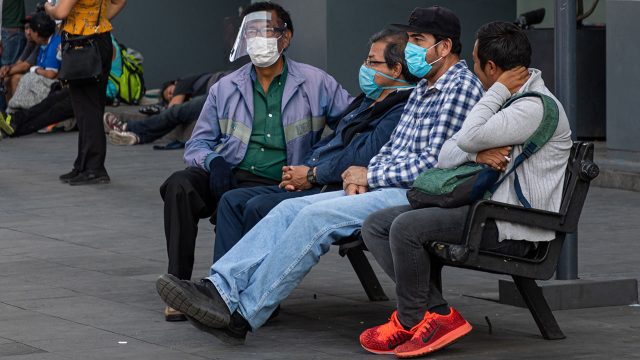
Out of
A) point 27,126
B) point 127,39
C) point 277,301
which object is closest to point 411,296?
point 277,301

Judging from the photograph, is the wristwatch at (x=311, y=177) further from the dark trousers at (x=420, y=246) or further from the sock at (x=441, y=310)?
the sock at (x=441, y=310)

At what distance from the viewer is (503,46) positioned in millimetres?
5719

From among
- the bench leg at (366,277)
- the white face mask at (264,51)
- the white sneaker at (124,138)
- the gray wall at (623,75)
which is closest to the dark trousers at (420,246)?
the bench leg at (366,277)

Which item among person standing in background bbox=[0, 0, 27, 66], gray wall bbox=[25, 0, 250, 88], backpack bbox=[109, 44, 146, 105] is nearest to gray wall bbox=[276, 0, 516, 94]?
backpack bbox=[109, 44, 146, 105]

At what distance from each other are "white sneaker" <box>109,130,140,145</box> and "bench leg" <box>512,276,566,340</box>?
29.7 ft

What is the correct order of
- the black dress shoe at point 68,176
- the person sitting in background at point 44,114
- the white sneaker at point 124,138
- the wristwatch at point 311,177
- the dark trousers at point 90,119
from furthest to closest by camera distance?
the person sitting in background at point 44,114 < the white sneaker at point 124,138 < the black dress shoe at point 68,176 < the dark trousers at point 90,119 < the wristwatch at point 311,177

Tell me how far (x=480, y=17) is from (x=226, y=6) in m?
5.00

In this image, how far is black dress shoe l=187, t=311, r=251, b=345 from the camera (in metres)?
5.81

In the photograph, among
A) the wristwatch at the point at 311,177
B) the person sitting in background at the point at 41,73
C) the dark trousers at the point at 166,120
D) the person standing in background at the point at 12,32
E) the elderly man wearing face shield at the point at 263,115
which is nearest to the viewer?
the wristwatch at the point at 311,177

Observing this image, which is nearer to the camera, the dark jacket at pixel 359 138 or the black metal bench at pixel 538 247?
the black metal bench at pixel 538 247

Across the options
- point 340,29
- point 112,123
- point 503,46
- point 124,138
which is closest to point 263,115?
point 503,46

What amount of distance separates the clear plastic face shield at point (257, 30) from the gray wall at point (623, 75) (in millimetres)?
4758

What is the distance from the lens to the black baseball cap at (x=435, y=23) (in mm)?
6160

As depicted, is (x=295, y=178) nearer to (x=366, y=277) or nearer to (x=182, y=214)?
(x=182, y=214)
